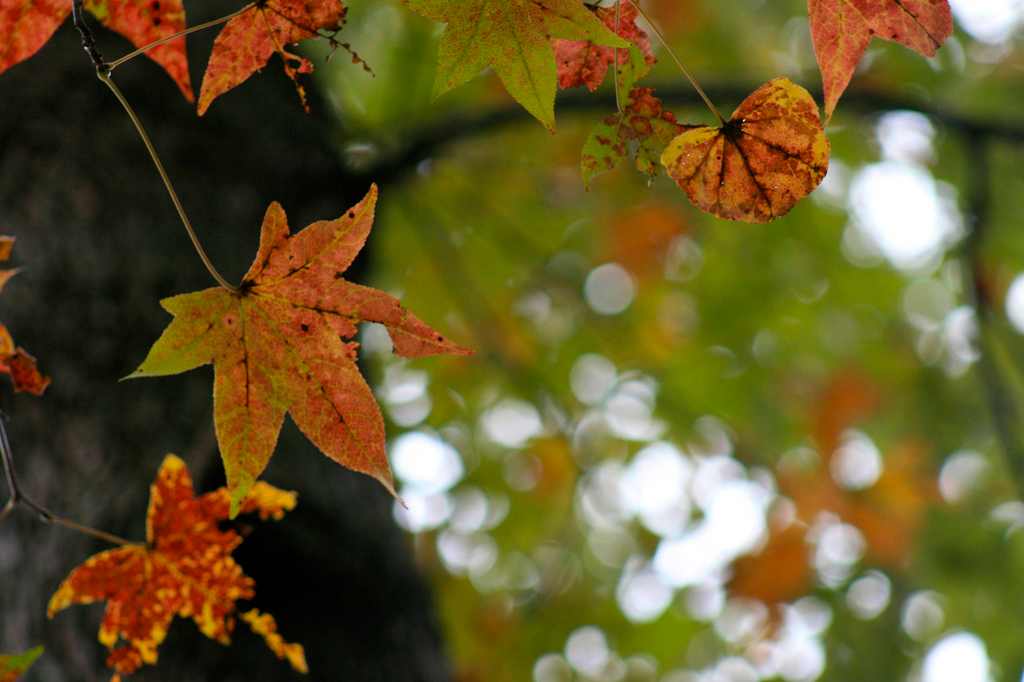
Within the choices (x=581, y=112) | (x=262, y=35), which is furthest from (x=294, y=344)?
(x=581, y=112)

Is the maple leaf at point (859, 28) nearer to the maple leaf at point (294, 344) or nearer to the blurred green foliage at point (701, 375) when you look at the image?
the maple leaf at point (294, 344)

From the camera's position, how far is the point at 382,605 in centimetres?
117

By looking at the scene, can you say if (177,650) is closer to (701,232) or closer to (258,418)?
(258,418)

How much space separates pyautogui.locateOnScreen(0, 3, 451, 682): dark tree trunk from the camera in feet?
3.54

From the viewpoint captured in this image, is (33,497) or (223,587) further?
(33,497)

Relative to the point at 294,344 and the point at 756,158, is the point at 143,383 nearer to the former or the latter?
the point at 294,344

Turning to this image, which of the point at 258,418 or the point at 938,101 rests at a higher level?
the point at 258,418

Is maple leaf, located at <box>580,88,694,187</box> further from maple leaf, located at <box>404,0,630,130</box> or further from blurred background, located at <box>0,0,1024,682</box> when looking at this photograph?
blurred background, located at <box>0,0,1024,682</box>

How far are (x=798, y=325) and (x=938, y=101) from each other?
0.89 m

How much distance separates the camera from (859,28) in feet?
2.03

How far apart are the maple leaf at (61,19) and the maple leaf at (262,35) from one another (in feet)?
0.20

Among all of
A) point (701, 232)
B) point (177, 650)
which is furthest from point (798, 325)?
point (177, 650)

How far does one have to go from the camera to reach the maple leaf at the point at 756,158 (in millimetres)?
582

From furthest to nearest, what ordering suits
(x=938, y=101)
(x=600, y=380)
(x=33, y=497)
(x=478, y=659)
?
(x=600, y=380)
(x=478, y=659)
(x=938, y=101)
(x=33, y=497)
